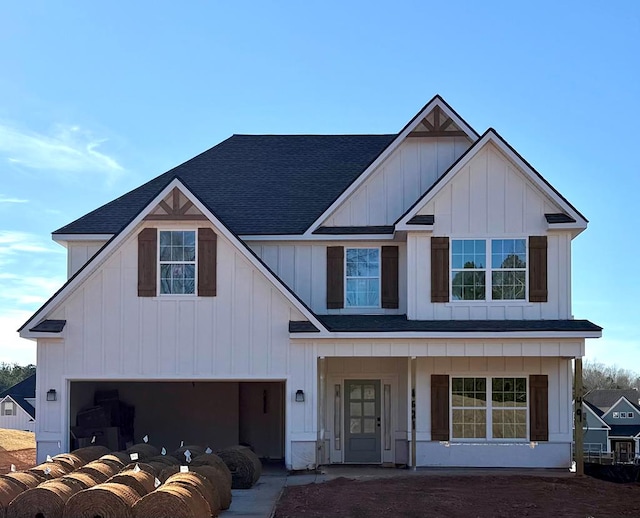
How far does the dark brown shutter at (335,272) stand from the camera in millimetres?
22734

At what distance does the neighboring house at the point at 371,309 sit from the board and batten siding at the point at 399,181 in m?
0.04

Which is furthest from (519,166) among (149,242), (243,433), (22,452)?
(22,452)

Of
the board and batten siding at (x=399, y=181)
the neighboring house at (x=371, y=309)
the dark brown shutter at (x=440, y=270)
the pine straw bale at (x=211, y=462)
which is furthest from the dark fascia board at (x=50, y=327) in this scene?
the dark brown shutter at (x=440, y=270)

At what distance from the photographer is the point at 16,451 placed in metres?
28.1

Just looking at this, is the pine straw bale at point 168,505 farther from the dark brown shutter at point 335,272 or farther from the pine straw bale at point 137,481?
the dark brown shutter at point 335,272

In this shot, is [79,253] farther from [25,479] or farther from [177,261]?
[25,479]

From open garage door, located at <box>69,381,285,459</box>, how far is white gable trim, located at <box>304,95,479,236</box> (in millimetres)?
5269

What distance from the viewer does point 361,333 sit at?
2042 cm

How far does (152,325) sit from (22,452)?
1013cm

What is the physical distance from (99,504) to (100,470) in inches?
93.4

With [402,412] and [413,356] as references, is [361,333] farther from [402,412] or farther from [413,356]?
[402,412]

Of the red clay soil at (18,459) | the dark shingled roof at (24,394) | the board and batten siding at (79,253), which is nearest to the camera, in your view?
the board and batten siding at (79,253)

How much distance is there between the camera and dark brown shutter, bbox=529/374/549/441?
2114 centimetres

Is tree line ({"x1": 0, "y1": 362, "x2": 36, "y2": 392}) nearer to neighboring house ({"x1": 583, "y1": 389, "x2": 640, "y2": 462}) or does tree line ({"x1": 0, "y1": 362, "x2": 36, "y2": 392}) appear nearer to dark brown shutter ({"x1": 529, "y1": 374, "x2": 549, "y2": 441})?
neighboring house ({"x1": 583, "y1": 389, "x2": 640, "y2": 462})
